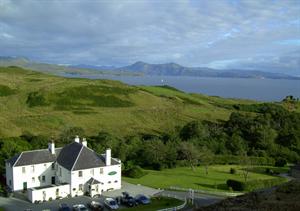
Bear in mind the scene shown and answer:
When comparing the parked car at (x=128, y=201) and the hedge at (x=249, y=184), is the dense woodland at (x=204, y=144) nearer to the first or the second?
the hedge at (x=249, y=184)

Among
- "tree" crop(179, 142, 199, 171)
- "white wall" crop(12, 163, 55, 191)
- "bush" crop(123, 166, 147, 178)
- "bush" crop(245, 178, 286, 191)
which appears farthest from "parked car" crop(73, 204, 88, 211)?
"tree" crop(179, 142, 199, 171)

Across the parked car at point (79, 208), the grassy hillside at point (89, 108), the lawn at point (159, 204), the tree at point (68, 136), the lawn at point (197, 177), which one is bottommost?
the lawn at point (197, 177)

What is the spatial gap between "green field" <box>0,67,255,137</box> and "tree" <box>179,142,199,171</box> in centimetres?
2221

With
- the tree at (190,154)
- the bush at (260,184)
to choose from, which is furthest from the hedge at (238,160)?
the bush at (260,184)

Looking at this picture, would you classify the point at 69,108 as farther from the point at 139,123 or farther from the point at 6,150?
the point at 6,150

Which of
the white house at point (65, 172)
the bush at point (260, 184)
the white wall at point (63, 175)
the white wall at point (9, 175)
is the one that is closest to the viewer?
the white house at point (65, 172)

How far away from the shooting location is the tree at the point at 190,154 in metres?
61.6

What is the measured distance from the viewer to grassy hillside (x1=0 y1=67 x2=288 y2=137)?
8675 cm

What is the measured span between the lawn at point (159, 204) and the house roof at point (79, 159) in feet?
25.3

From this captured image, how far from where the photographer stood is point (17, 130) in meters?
80.0

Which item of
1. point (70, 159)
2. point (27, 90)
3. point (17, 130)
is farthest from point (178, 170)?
point (27, 90)

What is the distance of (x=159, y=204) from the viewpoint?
137 feet

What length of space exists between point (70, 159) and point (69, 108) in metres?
53.8

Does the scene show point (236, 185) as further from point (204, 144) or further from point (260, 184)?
point (204, 144)
